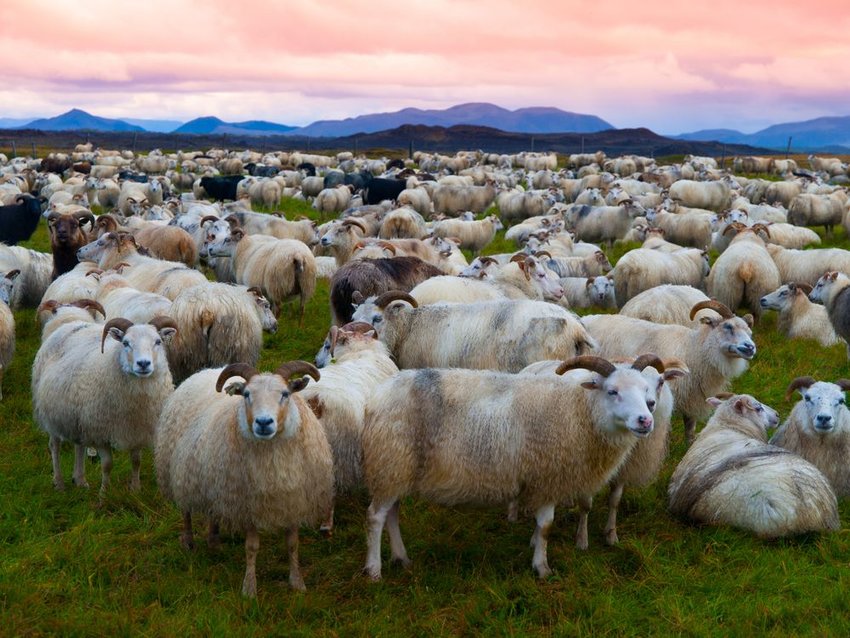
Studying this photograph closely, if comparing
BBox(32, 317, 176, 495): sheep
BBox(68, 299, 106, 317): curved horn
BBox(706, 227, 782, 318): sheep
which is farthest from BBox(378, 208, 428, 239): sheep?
BBox(32, 317, 176, 495): sheep

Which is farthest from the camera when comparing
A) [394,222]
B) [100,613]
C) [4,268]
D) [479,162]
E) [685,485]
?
[479,162]

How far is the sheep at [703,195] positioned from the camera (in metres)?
23.8

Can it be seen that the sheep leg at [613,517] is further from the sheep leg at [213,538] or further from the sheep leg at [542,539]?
the sheep leg at [213,538]

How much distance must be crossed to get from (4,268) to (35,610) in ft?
27.7

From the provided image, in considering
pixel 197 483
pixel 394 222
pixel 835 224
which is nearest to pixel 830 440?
pixel 197 483

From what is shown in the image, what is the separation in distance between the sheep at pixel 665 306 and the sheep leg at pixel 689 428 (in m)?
2.04

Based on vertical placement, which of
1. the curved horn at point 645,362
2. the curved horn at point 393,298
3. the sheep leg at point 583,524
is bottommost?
the sheep leg at point 583,524

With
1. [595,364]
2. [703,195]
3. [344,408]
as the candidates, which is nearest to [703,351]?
[595,364]

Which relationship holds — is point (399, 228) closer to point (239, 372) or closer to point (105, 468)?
point (105, 468)

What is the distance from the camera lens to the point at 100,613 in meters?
4.37

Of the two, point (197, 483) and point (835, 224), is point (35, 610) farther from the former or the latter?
point (835, 224)

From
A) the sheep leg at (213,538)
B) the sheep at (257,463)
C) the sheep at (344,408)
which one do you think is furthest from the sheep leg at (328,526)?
the sheep leg at (213,538)

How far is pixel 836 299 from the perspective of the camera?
408 inches

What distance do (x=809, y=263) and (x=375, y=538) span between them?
10702mm
